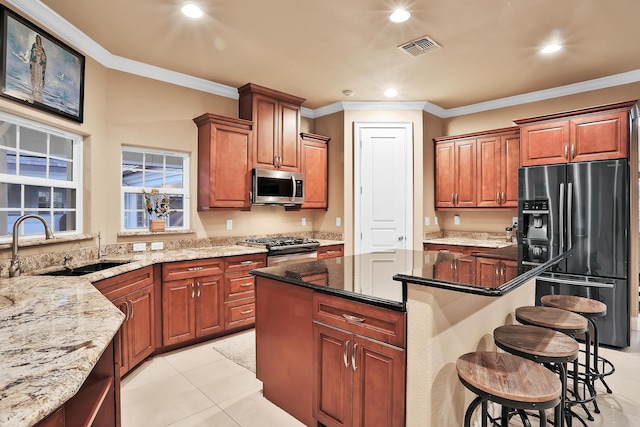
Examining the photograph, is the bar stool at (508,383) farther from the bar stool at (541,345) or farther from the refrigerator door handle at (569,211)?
the refrigerator door handle at (569,211)

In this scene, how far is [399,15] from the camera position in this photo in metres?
2.75

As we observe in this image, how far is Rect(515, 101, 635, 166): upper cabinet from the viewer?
3498 millimetres

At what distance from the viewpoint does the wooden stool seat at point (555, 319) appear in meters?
2.09

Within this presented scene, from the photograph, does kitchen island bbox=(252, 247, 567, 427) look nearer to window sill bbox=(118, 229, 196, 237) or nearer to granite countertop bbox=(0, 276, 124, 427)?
granite countertop bbox=(0, 276, 124, 427)

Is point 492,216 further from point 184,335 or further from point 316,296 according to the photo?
point 184,335

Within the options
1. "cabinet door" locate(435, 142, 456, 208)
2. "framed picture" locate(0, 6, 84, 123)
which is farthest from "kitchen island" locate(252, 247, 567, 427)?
"cabinet door" locate(435, 142, 456, 208)

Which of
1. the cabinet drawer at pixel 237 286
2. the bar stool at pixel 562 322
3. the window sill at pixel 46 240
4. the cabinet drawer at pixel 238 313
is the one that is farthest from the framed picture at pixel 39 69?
the bar stool at pixel 562 322

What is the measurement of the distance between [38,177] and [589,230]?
5.04 meters

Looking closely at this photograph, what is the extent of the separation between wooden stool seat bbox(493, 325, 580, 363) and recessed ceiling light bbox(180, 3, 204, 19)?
2.95m

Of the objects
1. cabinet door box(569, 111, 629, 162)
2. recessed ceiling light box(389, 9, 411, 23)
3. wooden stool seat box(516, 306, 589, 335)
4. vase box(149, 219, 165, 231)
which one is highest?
recessed ceiling light box(389, 9, 411, 23)

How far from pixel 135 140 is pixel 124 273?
5.18 ft

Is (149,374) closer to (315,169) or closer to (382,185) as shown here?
(315,169)

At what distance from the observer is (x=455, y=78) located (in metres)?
4.05

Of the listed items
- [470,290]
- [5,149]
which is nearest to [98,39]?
[5,149]
